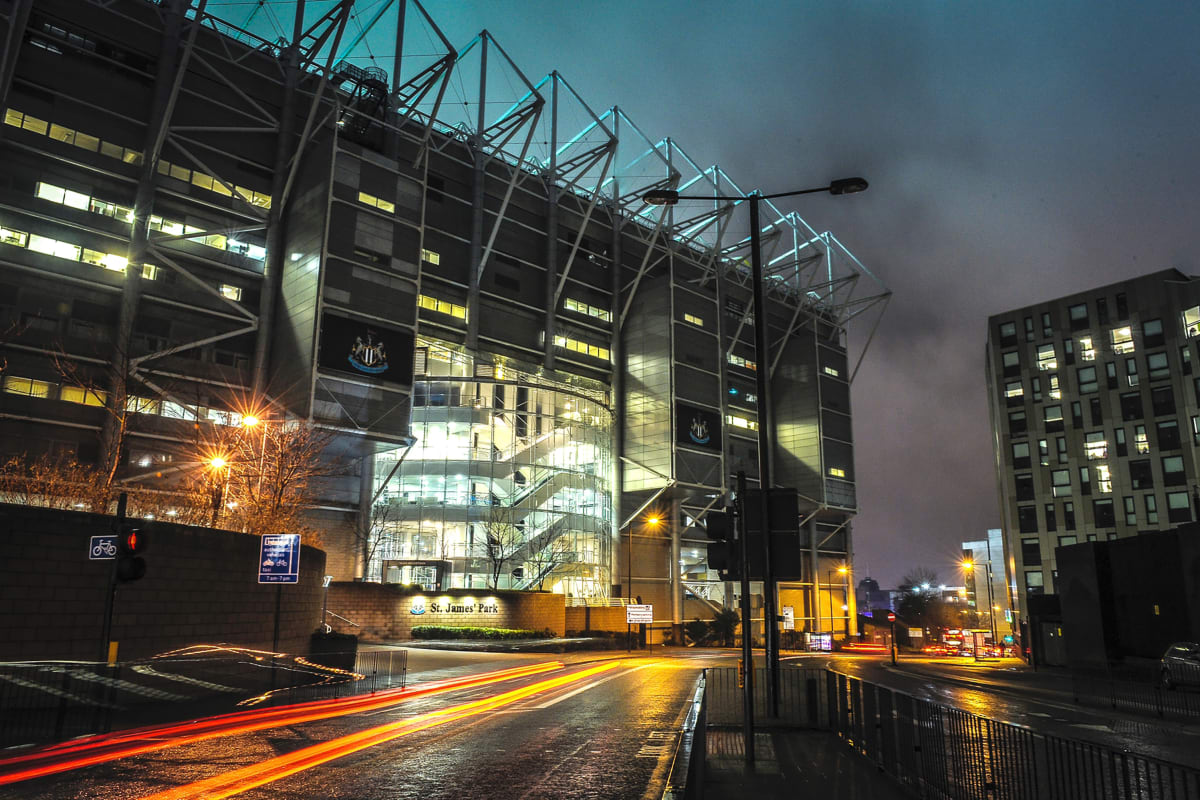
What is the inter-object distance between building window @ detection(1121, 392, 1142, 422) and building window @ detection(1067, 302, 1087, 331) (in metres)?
8.44

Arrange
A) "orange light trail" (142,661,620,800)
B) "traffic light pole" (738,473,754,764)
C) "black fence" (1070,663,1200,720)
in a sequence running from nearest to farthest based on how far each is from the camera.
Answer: "orange light trail" (142,661,620,800)
"traffic light pole" (738,473,754,764)
"black fence" (1070,663,1200,720)

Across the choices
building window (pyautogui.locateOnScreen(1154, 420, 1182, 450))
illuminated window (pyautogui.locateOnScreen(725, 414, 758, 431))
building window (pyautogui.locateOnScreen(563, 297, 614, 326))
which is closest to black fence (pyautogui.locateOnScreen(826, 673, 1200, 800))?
building window (pyautogui.locateOnScreen(563, 297, 614, 326))

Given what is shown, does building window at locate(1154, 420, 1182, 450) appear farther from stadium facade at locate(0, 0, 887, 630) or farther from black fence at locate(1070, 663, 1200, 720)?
black fence at locate(1070, 663, 1200, 720)

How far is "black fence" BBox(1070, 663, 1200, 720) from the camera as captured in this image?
20016 mm

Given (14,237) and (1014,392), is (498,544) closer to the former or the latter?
(14,237)

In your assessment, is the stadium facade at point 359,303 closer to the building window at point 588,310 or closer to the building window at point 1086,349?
the building window at point 588,310

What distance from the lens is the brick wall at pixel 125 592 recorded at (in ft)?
48.6

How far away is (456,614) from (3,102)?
35075 mm

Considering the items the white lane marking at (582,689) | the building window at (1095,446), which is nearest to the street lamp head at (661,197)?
the white lane marking at (582,689)

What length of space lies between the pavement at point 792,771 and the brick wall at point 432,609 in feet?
118

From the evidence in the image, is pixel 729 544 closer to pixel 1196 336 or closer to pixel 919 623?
pixel 1196 336

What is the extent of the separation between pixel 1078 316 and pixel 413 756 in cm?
8829

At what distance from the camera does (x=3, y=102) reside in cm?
4188

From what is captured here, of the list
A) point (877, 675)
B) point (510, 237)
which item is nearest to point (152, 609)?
point (877, 675)
